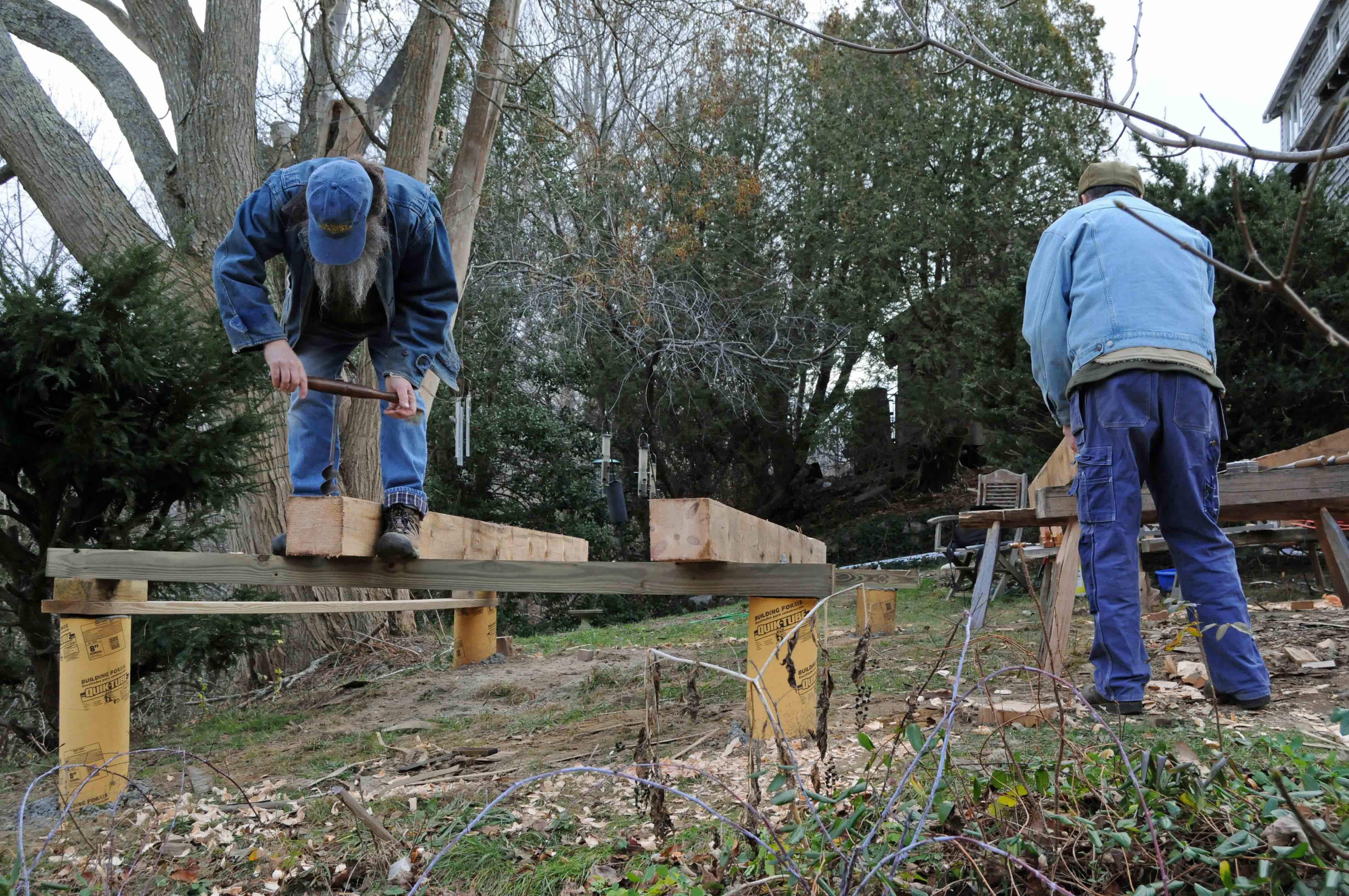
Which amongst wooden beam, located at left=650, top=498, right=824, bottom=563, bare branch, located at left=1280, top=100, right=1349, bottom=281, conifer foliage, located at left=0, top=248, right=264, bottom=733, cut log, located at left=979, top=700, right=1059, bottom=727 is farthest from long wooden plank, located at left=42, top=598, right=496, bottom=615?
bare branch, located at left=1280, top=100, right=1349, bottom=281

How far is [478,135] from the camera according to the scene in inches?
348

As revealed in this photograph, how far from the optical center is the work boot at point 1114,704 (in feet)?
9.52

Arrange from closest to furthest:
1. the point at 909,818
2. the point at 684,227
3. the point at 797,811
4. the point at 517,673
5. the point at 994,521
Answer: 1. the point at 909,818
2. the point at 797,811
3. the point at 994,521
4. the point at 517,673
5. the point at 684,227

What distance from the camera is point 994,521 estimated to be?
389 centimetres

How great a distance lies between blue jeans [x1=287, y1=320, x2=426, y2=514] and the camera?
3.47 meters

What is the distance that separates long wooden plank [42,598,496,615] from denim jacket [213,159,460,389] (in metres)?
0.96

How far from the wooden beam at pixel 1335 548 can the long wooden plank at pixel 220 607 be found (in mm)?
4302

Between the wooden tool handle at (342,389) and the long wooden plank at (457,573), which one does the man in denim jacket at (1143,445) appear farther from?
the wooden tool handle at (342,389)

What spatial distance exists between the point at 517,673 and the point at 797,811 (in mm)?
3797

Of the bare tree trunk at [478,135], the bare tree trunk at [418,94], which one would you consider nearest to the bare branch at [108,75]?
the bare tree trunk at [418,94]

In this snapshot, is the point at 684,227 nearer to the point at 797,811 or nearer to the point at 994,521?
the point at 994,521

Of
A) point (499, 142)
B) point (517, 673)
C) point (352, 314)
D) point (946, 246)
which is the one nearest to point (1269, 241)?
point (946, 246)

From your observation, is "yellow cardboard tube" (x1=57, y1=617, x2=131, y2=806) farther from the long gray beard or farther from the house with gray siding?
the house with gray siding

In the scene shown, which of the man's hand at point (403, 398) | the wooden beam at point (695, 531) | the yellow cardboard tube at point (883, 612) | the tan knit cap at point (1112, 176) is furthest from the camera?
the yellow cardboard tube at point (883, 612)
